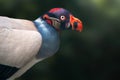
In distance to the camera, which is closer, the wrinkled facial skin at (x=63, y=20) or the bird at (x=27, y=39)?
the bird at (x=27, y=39)

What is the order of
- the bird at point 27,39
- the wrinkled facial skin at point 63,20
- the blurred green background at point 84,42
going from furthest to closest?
1. the blurred green background at point 84,42
2. the wrinkled facial skin at point 63,20
3. the bird at point 27,39

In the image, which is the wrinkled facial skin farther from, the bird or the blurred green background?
the blurred green background

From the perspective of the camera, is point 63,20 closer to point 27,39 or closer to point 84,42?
point 27,39

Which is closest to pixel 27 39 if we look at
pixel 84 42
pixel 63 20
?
pixel 63 20

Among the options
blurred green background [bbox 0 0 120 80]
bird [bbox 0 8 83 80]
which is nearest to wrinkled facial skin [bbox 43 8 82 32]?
bird [bbox 0 8 83 80]

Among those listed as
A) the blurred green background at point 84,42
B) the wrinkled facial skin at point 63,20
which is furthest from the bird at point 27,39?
the blurred green background at point 84,42

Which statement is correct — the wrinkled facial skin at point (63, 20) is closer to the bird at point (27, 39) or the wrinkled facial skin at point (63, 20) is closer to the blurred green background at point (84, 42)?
the bird at point (27, 39)

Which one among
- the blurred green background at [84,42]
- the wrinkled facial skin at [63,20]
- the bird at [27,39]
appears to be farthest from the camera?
the blurred green background at [84,42]

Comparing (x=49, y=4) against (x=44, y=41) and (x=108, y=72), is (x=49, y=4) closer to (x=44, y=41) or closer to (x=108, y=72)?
(x=108, y=72)
